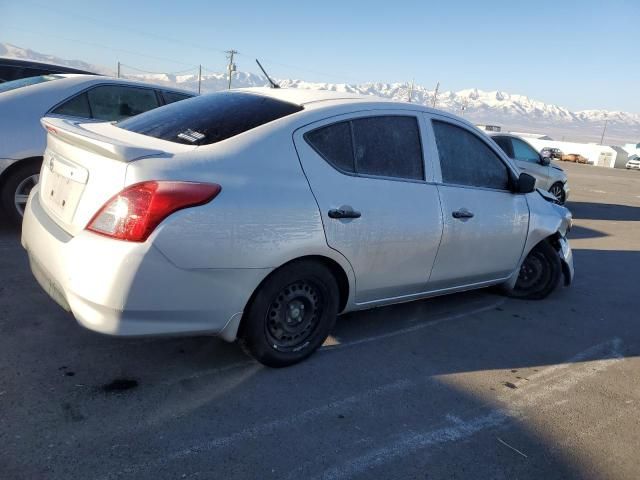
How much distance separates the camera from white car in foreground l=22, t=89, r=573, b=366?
2520 millimetres

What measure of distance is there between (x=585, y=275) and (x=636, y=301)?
34.3 inches

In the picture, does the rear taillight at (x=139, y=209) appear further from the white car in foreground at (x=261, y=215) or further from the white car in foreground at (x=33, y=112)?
the white car in foreground at (x=33, y=112)

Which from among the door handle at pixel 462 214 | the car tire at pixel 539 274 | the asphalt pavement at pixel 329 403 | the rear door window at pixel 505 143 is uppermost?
the rear door window at pixel 505 143

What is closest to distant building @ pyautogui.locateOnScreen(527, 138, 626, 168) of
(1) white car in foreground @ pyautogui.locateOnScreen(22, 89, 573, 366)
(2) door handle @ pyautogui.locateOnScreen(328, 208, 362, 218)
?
(1) white car in foreground @ pyautogui.locateOnScreen(22, 89, 573, 366)

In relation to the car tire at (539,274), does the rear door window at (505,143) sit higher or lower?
higher

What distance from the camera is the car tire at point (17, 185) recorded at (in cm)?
500

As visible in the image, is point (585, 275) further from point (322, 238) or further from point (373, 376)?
point (322, 238)

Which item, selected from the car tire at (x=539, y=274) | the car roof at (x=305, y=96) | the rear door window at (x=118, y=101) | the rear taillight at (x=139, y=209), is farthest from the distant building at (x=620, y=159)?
the rear taillight at (x=139, y=209)

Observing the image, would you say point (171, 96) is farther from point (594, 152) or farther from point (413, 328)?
point (594, 152)

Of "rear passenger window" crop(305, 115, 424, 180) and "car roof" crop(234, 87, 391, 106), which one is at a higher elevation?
"car roof" crop(234, 87, 391, 106)

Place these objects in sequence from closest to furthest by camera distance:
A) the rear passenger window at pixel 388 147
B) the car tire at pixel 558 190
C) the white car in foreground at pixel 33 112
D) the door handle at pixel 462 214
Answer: the rear passenger window at pixel 388 147 → the door handle at pixel 462 214 → the white car in foreground at pixel 33 112 → the car tire at pixel 558 190

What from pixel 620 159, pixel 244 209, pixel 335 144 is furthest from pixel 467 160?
pixel 620 159

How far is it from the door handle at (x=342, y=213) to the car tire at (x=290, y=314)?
1.01 feet

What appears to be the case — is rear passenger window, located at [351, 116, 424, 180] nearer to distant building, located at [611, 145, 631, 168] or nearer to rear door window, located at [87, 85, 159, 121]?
rear door window, located at [87, 85, 159, 121]
